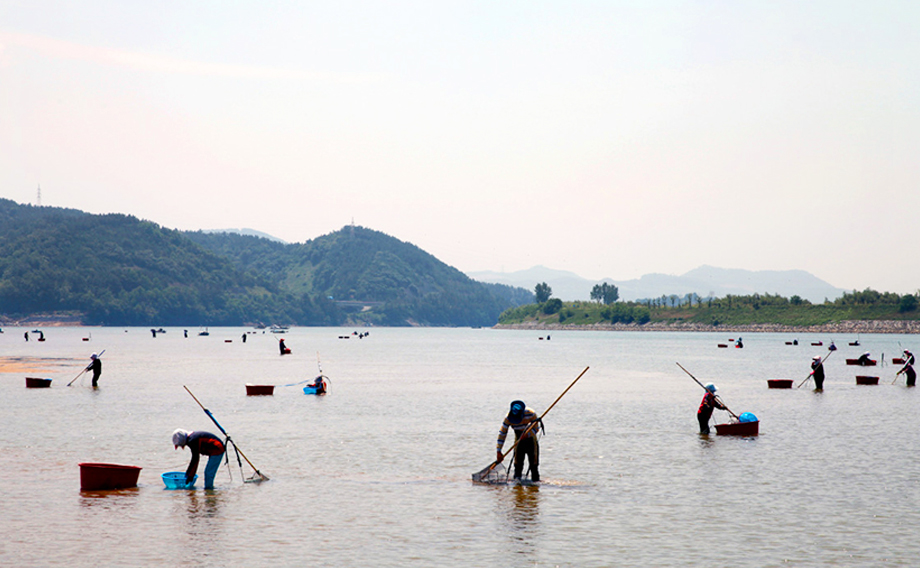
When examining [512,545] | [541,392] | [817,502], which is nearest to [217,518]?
[512,545]

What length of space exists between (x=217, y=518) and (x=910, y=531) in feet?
49.8

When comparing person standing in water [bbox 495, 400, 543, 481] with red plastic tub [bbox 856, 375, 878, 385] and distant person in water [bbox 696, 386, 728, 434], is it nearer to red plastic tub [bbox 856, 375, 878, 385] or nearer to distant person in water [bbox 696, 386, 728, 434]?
distant person in water [bbox 696, 386, 728, 434]

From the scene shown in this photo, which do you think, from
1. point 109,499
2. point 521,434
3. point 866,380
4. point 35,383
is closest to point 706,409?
point 521,434

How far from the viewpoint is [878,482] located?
24.3 meters

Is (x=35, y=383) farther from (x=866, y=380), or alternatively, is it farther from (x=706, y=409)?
(x=866, y=380)

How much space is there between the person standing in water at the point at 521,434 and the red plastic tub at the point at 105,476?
9.78 m

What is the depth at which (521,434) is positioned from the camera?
926 inches

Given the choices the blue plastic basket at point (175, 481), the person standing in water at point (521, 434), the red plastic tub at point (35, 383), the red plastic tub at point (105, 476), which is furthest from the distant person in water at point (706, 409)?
the red plastic tub at point (35, 383)

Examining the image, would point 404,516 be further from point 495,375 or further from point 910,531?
point 495,375

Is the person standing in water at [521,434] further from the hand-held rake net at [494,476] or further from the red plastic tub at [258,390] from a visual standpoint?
the red plastic tub at [258,390]

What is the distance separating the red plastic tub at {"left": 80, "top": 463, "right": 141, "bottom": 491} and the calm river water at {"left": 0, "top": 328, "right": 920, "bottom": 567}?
0.39m

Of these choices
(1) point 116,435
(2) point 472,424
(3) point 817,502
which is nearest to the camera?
(3) point 817,502

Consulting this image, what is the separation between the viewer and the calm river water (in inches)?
670

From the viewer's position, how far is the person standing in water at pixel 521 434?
23.2 m
